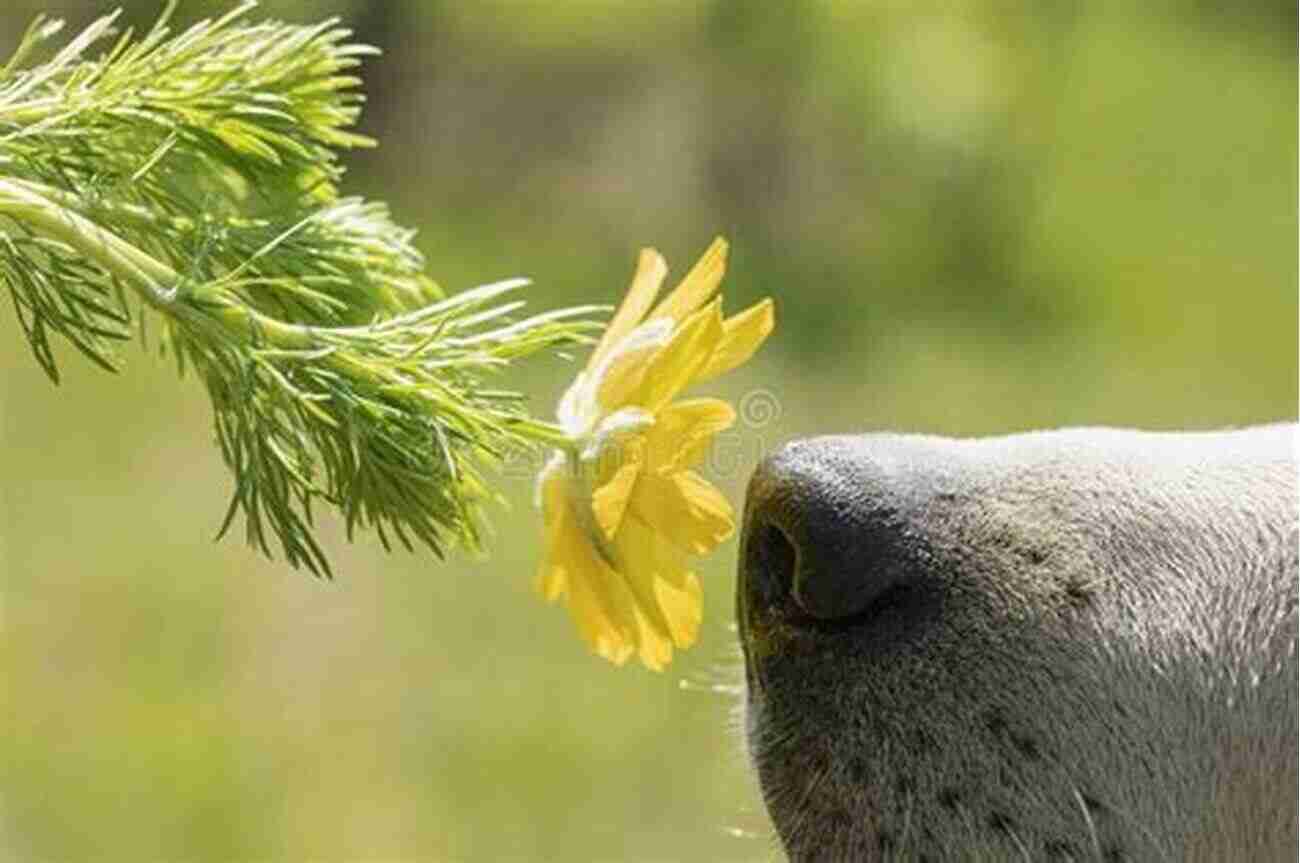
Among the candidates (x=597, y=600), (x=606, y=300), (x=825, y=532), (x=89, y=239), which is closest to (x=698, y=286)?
(x=597, y=600)

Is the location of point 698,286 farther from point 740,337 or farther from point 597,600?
point 597,600

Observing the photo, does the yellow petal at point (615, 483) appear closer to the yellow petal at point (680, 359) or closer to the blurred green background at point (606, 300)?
the yellow petal at point (680, 359)

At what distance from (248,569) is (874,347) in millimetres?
1370

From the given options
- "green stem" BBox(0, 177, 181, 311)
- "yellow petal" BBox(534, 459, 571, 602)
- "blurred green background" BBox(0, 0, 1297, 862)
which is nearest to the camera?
"green stem" BBox(0, 177, 181, 311)

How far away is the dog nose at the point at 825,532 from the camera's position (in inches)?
52.1

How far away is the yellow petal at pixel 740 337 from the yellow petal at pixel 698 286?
0.05 feet

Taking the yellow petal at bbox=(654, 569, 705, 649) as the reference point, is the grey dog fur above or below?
below

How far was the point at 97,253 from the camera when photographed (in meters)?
0.90

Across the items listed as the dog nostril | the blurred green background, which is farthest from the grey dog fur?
the blurred green background

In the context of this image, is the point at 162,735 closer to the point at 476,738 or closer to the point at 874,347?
the point at 476,738

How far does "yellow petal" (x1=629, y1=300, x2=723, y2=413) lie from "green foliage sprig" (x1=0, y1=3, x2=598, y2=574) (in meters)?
0.04

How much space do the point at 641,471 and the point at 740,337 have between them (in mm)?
67

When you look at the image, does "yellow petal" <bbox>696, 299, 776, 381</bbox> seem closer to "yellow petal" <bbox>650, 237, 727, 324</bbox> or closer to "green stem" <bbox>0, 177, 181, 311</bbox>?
"yellow petal" <bbox>650, 237, 727, 324</bbox>

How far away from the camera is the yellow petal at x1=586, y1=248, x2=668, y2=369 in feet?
3.32
